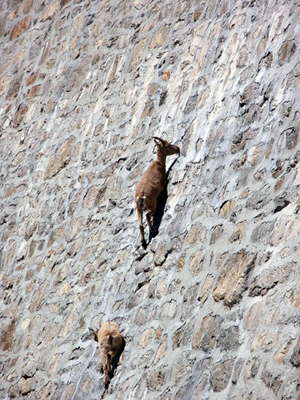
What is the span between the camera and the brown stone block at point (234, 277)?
7.18 metres

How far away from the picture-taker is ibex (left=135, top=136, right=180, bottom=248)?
855 centimetres

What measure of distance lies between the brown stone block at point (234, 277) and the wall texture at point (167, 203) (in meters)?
0.02

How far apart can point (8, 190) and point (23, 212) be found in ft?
1.90

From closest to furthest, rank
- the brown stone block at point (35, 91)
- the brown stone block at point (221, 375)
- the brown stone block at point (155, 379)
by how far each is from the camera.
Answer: the brown stone block at point (221, 375)
the brown stone block at point (155, 379)
the brown stone block at point (35, 91)

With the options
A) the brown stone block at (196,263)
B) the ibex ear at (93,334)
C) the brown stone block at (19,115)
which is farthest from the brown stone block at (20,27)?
the brown stone block at (196,263)

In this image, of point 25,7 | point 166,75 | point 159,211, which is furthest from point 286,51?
point 25,7

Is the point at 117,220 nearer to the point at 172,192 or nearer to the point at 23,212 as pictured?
the point at 172,192

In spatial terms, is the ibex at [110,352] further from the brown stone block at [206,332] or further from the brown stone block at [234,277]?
the brown stone block at [234,277]

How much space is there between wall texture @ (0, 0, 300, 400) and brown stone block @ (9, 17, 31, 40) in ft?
1.16

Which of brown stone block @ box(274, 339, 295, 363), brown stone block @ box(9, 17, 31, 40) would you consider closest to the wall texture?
brown stone block @ box(274, 339, 295, 363)

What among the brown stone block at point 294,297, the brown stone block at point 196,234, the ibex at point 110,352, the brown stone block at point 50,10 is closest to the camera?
the brown stone block at point 294,297

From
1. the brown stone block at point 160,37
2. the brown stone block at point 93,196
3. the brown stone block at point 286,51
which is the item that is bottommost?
the brown stone block at point 93,196

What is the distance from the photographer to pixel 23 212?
10.7 meters

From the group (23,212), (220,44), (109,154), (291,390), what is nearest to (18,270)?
(23,212)
